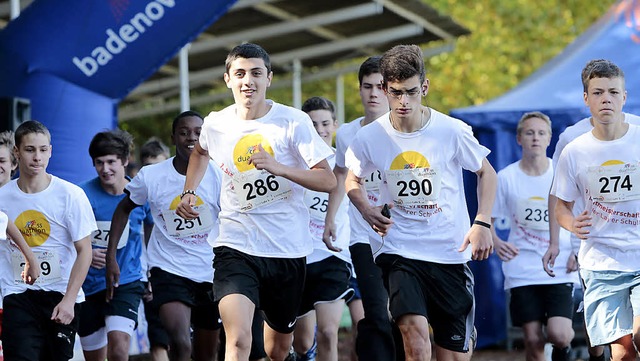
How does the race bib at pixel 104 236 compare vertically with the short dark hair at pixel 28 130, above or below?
below

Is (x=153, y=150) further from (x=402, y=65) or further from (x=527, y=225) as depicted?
(x=402, y=65)

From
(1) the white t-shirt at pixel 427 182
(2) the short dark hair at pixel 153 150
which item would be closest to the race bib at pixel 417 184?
(1) the white t-shirt at pixel 427 182

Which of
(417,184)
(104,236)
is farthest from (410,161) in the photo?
(104,236)

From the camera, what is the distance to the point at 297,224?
745 cm

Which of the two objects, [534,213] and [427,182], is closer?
[427,182]

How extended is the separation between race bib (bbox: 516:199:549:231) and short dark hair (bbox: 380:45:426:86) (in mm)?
3094

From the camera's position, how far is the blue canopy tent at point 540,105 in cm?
1288

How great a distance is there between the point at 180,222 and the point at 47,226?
1030 mm

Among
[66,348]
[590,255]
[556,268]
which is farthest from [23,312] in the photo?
[556,268]

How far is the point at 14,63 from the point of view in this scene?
36.5 ft

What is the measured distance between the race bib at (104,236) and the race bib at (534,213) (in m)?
3.18

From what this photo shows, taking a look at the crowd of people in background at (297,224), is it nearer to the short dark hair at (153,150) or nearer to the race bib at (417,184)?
the race bib at (417,184)

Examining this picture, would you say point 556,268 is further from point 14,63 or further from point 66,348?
point 14,63

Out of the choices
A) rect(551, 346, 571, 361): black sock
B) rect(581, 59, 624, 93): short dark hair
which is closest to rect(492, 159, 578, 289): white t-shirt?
rect(551, 346, 571, 361): black sock
